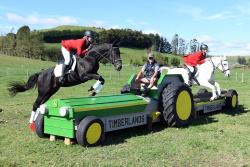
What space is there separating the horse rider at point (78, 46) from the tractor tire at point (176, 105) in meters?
2.38

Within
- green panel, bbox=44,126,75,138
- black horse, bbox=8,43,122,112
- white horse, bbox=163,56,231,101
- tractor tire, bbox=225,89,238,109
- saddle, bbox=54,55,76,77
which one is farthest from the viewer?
tractor tire, bbox=225,89,238,109

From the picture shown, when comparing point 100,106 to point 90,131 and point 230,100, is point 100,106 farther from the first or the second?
point 230,100

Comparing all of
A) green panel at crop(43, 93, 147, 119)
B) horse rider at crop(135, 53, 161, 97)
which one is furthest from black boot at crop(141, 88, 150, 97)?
green panel at crop(43, 93, 147, 119)

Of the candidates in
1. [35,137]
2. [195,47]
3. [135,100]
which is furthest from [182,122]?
[195,47]

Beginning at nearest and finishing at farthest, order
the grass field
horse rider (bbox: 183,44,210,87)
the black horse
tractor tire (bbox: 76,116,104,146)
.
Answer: the grass field < tractor tire (bbox: 76,116,104,146) < the black horse < horse rider (bbox: 183,44,210,87)

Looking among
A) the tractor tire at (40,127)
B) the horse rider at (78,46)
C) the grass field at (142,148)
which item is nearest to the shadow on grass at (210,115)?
the grass field at (142,148)

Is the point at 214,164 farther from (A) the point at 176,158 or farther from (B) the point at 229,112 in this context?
(B) the point at 229,112

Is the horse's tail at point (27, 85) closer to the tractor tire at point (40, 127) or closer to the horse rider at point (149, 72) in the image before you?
the tractor tire at point (40, 127)

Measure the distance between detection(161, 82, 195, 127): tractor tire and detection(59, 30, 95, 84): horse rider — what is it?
93.8 inches

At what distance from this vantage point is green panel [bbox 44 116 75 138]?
5277 mm

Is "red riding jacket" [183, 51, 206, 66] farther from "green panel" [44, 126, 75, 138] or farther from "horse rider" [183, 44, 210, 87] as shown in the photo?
"green panel" [44, 126, 75, 138]

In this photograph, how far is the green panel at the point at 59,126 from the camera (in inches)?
208

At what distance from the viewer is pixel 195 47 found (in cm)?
9312

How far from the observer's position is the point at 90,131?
17.1ft
